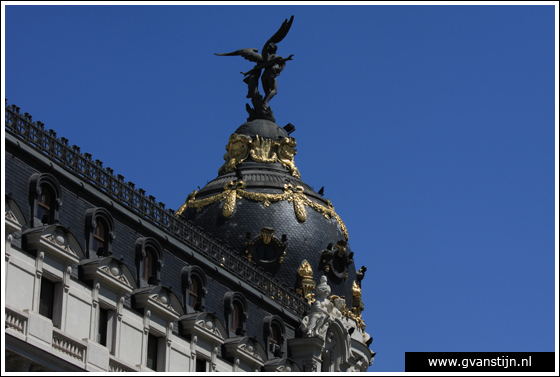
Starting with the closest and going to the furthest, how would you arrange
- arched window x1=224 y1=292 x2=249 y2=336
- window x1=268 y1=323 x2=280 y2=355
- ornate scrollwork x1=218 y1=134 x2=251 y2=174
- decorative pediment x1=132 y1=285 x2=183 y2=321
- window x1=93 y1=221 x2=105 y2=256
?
window x1=93 y1=221 x2=105 y2=256
decorative pediment x1=132 y1=285 x2=183 y2=321
arched window x1=224 y1=292 x2=249 y2=336
window x1=268 y1=323 x2=280 y2=355
ornate scrollwork x1=218 y1=134 x2=251 y2=174

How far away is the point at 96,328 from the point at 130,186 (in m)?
7.36

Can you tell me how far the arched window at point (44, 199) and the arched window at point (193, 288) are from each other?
322 inches

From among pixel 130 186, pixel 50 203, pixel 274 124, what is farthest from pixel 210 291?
pixel 274 124

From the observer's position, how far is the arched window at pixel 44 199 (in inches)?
1876

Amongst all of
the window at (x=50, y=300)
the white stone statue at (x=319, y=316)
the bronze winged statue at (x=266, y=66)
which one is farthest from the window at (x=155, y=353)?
the bronze winged statue at (x=266, y=66)

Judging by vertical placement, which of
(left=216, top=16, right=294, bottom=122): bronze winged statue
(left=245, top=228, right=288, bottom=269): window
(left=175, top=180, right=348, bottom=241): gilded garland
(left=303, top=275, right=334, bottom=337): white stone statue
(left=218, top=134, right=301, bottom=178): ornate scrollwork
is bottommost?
(left=303, top=275, right=334, bottom=337): white stone statue

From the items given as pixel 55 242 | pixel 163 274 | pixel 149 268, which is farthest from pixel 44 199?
pixel 163 274

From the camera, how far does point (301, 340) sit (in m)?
62.2

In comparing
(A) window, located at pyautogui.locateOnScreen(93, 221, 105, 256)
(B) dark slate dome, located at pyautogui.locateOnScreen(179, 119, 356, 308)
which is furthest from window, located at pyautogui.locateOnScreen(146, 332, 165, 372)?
(B) dark slate dome, located at pyautogui.locateOnScreen(179, 119, 356, 308)

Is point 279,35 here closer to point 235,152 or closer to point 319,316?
point 235,152

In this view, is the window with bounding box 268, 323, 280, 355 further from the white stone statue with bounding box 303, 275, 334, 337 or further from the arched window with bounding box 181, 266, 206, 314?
the arched window with bounding box 181, 266, 206, 314

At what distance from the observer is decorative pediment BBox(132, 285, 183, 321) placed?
168 ft

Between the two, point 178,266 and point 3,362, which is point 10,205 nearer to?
point 3,362

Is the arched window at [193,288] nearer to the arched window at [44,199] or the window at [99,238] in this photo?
the window at [99,238]
